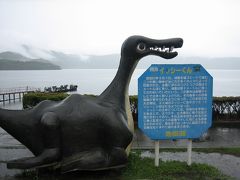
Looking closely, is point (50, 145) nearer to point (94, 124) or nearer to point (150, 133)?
point (94, 124)

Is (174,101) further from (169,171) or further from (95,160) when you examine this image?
(95,160)

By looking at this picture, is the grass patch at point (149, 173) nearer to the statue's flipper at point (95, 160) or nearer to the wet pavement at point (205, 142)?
the statue's flipper at point (95, 160)

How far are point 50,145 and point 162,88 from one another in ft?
7.75

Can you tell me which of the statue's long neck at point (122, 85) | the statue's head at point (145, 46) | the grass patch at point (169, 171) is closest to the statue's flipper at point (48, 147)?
the statue's long neck at point (122, 85)

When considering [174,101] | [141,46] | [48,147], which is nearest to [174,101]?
[174,101]

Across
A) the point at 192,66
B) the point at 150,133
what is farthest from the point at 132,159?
the point at 192,66

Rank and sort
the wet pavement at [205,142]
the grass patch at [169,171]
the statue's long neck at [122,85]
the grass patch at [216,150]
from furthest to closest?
1. the wet pavement at [205,142]
2. the grass patch at [216,150]
3. the statue's long neck at [122,85]
4. the grass patch at [169,171]

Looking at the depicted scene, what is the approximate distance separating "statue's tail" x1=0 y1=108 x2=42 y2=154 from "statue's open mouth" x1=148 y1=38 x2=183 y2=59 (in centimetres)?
262

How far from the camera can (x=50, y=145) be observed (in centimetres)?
539

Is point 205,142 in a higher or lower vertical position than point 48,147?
lower

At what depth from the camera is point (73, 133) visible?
547 centimetres

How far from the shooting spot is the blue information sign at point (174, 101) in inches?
237

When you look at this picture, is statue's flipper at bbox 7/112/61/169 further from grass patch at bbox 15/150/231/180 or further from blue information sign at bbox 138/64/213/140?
blue information sign at bbox 138/64/213/140

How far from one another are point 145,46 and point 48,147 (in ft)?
8.66
